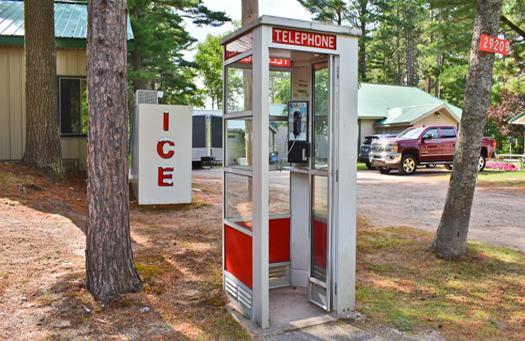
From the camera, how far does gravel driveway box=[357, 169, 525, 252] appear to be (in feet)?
25.8

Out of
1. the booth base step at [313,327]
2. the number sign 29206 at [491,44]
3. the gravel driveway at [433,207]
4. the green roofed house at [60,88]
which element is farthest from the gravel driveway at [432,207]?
the green roofed house at [60,88]

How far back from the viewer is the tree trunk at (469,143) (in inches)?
228

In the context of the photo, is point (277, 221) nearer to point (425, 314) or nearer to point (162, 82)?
point (425, 314)

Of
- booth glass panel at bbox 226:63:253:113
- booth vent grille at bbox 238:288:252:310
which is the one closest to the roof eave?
booth glass panel at bbox 226:63:253:113

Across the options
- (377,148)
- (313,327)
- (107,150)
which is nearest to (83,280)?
(107,150)

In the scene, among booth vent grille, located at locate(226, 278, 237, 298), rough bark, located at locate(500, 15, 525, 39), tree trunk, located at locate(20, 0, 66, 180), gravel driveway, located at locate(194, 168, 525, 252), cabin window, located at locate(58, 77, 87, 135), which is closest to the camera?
booth vent grille, located at locate(226, 278, 237, 298)

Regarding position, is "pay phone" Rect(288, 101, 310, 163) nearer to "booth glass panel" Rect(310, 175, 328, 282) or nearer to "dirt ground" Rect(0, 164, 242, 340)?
"booth glass panel" Rect(310, 175, 328, 282)

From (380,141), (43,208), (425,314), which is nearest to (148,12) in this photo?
(380,141)

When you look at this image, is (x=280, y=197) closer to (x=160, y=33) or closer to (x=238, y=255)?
(x=238, y=255)

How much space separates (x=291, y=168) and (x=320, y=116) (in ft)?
2.07

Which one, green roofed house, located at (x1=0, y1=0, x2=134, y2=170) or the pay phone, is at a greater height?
green roofed house, located at (x1=0, y1=0, x2=134, y2=170)

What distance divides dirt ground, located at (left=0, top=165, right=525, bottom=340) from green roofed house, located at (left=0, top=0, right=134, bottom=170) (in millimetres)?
1595

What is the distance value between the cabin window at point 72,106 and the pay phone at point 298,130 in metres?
9.27

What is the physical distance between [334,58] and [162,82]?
1060 inches
